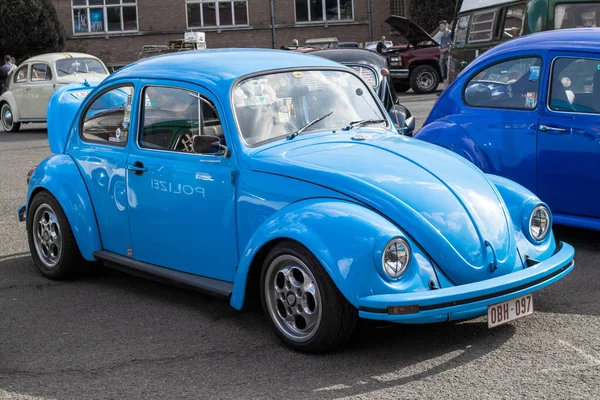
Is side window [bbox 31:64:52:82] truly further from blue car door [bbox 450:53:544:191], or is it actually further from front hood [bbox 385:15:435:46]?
blue car door [bbox 450:53:544:191]

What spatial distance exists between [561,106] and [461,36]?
13.1m

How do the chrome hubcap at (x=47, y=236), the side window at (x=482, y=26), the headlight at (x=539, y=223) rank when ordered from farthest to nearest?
the side window at (x=482, y=26) → the chrome hubcap at (x=47, y=236) → the headlight at (x=539, y=223)

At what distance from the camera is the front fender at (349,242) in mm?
4801

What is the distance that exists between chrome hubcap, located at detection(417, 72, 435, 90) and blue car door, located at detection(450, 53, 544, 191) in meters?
18.7

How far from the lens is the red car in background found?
2647cm

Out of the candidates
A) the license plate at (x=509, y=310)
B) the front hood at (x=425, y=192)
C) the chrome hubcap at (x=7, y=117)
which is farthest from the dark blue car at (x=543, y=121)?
the chrome hubcap at (x=7, y=117)

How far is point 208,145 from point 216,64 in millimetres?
760

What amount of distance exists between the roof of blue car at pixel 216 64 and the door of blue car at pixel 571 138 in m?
2.01

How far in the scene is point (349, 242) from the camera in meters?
4.87

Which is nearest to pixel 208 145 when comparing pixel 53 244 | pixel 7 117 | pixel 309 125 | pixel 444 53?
pixel 309 125

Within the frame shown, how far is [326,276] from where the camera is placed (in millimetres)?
4918

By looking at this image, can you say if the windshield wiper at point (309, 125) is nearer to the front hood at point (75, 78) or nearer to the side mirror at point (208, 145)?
the side mirror at point (208, 145)

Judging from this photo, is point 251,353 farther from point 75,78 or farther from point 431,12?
point 431,12

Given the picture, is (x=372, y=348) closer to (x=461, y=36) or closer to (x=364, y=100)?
(x=364, y=100)
